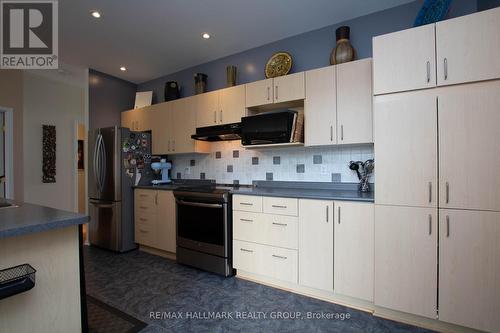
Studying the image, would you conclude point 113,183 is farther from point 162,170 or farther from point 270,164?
point 270,164

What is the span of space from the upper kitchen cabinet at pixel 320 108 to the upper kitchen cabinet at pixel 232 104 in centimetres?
78

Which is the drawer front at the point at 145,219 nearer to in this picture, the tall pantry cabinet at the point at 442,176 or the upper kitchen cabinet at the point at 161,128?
the upper kitchen cabinet at the point at 161,128

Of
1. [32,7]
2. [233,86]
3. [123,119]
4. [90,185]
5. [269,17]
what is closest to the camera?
[32,7]

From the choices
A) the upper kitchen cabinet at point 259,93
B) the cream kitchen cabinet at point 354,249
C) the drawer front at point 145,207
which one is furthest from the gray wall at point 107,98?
the cream kitchen cabinet at point 354,249

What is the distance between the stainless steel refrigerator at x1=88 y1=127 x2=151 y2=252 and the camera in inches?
132

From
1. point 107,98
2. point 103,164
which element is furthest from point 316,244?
point 107,98

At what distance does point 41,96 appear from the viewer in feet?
14.2

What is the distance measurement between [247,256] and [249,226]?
0.30 meters

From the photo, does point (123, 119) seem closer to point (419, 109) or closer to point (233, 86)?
point (233, 86)

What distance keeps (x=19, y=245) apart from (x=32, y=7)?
2524mm

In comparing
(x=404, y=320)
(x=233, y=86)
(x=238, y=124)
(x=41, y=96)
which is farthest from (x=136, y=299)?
(x=41, y=96)

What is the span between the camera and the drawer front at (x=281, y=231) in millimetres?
2258

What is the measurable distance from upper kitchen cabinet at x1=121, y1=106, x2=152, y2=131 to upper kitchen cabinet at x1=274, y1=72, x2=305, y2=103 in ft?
7.01

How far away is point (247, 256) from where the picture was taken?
8.29 feet
